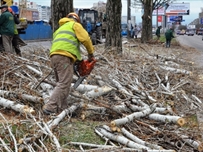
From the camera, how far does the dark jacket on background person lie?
32.4 feet

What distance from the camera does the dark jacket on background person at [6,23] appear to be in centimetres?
988

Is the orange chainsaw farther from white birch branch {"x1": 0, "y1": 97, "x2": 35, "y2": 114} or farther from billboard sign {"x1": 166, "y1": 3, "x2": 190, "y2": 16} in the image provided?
billboard sign {"x1": 166, "y1": 3, "x2": 190, "y2": 16}

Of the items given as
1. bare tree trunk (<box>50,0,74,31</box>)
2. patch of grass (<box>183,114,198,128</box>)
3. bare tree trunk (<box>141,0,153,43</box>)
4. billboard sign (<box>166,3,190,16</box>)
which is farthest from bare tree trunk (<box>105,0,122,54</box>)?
billboard sign (<box>166,3,190,16</box>)

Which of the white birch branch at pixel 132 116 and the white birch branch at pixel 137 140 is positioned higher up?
the white birch branch at pixel 132 116

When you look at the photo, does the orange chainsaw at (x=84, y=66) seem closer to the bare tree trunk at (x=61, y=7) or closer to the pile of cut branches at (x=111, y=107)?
the pile of cut branches at (x=111, y=107)

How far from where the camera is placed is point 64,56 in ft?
19.1

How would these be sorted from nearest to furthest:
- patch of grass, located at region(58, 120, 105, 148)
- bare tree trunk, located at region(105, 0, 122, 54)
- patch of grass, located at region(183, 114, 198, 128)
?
patch of grass, located at region(58, 120, 105, 148) → patch of grass, located at region(183, 114, 198, 128) → bare tree trunk, located at region(105, 0, 122, 54)

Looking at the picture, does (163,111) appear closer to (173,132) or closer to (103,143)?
(173,132)

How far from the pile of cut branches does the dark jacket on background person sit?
107 centimetres

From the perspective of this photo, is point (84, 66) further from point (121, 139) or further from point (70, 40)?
point (121, 139)

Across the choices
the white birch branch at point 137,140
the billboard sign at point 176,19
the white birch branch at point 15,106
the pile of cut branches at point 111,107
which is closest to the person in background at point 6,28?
the pile of cut branches at point 111,107

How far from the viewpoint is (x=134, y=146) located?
4.64 meters

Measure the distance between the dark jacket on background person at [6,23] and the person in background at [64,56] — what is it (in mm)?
4480

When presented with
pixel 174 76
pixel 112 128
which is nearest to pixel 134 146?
pixel 112 128
